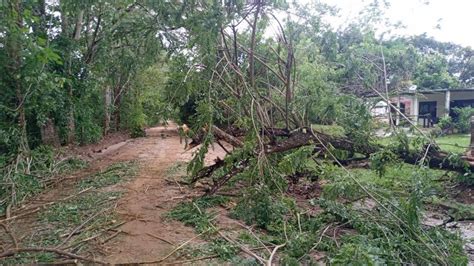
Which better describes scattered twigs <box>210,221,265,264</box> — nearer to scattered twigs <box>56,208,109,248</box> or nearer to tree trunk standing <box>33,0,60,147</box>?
scattered twigs <box>56,208,109,248</box>

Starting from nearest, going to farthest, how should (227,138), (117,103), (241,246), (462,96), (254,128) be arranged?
(241,246) < (254,128) < (227,138) < (117,103) < (462,96)

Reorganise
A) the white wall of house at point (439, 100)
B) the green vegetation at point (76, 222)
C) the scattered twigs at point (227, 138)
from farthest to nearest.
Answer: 1. the white wall of house at point (439, 100)
2. the scattered twigs at point (227, 138)
3. the green vegetation at point (76, 222)

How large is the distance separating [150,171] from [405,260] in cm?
563

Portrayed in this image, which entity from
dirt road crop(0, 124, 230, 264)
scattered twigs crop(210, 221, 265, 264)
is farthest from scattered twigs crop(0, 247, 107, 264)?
scattered twigs crop(210, 221, 265, 264)

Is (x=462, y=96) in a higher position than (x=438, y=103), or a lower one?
higher

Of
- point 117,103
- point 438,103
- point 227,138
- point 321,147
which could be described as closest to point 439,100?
point 438,103

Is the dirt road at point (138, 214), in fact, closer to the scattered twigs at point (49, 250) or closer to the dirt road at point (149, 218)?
the dirt road at point (149, 218)

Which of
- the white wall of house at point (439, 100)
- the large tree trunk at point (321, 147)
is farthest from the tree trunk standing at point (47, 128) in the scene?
the white wall of house at point (439, 100)

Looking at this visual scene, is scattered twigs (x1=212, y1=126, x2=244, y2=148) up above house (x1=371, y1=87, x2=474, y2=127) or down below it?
below

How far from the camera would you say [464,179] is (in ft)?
21.1

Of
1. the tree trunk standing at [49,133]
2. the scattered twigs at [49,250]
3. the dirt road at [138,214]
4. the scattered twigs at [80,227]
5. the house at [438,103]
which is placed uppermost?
the house at [438,103]

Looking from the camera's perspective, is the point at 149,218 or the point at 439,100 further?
the point at 439,100

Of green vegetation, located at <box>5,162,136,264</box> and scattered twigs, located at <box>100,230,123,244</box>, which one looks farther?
scattered twigs, located at <box>100,230,123,244</box>

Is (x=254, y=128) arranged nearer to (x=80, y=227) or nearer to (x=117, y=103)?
(x=80, y=227)
